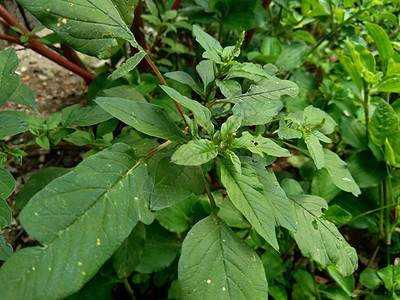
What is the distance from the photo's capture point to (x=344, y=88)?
136cm

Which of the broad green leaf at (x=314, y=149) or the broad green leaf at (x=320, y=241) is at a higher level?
the broad green leaf at (x=314, y=149)

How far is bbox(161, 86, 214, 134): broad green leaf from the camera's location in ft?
2.21

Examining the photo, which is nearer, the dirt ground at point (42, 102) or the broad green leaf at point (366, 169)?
the broad green leaf at point (366, 169)

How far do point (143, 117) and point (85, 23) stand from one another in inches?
10.0

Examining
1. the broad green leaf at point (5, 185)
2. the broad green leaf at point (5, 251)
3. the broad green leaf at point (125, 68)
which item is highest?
the broad green leaf at point (125, 68)

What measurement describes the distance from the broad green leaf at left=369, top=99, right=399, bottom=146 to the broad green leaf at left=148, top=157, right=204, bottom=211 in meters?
0.83

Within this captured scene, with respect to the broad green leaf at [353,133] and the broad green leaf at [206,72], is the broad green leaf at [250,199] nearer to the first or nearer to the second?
the broad green leaf at [206,72]

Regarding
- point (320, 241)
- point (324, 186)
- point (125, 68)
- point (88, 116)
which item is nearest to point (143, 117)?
point (125, 68)

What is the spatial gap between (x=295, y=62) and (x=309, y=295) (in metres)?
0.99

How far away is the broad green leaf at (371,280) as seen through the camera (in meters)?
1.07

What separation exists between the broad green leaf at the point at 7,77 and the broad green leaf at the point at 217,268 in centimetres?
62

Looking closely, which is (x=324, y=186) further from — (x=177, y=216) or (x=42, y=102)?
(x=42, y=102)

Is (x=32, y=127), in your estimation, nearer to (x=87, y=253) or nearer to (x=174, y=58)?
(x=87, y=253)

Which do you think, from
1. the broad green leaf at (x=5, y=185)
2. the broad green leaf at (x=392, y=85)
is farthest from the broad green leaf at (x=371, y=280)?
the broad green leaf at (x=5, y=185)
